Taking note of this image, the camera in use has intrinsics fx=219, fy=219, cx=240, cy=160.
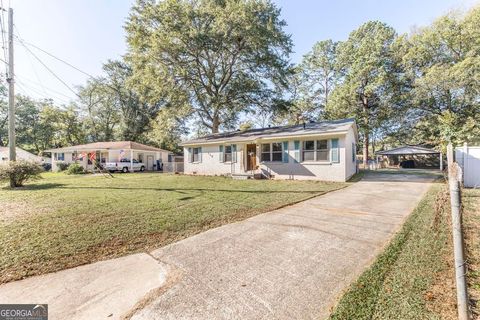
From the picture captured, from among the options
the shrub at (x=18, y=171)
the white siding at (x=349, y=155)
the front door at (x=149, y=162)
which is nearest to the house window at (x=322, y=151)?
the white siding at (x=349, y=155)

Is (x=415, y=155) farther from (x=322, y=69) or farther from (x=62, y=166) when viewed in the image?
(x=62, y=166)

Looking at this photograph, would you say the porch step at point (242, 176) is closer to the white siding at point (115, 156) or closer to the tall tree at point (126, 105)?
the white siding at point (115, 156)

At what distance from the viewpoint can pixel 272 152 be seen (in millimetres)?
13992

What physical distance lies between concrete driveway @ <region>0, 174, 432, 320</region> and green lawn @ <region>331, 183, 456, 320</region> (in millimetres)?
177

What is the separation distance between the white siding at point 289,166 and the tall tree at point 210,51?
19.4 ft

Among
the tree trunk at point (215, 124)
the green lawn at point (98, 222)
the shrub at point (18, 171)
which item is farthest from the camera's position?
the tree trunk at point (215, 124)

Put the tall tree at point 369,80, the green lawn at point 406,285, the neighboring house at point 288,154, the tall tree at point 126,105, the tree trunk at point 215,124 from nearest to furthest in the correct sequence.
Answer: the green lawn at point 406,285 < the neighboring house at point 288,154 < the tree trunk at point 215,124 < the tall tree at point 369,80 < the tall tree at point 126,105

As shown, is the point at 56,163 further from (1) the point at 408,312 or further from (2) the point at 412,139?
(2) the point at 412,139

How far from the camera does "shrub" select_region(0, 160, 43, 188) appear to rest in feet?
33.2

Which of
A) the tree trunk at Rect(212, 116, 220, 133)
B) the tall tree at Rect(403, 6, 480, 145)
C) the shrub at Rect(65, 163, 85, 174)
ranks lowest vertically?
the shrub at Rect(65, 163, 85, 174)

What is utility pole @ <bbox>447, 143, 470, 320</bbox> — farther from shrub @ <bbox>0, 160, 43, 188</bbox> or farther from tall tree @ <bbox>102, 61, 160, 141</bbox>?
tall tree @ <bbox>102, 61, 160, 141</bbox>

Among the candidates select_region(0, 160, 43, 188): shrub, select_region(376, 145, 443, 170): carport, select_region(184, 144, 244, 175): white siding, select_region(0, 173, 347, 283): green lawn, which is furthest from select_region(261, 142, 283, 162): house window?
select_region(376, 145, 443, 170): carport

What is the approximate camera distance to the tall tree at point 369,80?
77.6 ft

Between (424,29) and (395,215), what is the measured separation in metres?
29.9
